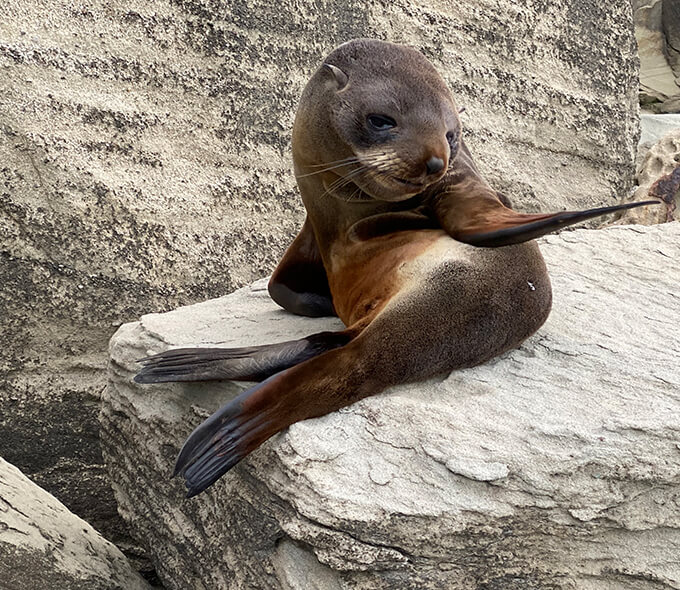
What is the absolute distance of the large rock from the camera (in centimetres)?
241

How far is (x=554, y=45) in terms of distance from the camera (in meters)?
5.59

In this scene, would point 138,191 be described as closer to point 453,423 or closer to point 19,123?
point 19,123

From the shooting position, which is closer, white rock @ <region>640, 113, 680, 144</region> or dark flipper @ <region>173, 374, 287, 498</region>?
dark flipper @ <region>173, 374, 287, 498</region>

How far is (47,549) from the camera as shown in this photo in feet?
9.67

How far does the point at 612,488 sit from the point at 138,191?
2492 millimetres

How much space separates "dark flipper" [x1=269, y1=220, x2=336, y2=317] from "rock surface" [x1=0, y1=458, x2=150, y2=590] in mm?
1053

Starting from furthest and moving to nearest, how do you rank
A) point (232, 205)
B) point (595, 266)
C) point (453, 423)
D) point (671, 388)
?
1. point (232, 205)
2. point (595, 266)
3. point (671, 388)
4. point (453, 423)

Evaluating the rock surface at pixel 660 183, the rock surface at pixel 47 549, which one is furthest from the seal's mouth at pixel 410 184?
the rock surface at pixel 660 183

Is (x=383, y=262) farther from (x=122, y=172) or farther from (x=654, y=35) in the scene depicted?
(x=654, y=35)

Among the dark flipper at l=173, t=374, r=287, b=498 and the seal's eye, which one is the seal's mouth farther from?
the dark flipper at l=173, t=374, r=287, b=498

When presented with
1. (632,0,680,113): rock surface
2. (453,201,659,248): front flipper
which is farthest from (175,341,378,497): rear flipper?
(632,0,680,113): rock surface

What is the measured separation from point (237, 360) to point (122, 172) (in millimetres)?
1732

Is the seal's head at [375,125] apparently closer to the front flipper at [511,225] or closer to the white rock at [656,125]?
the front flipper at [511,225]

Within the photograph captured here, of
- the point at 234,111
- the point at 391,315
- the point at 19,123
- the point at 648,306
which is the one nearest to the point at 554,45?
the point at 234,111
